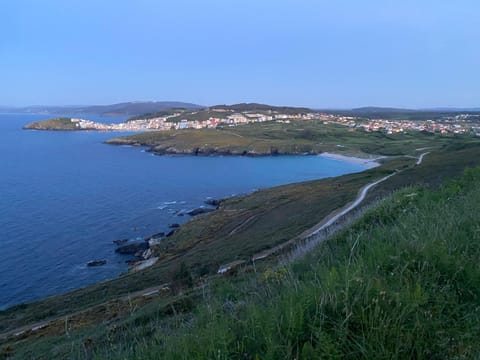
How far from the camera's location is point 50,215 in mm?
44969

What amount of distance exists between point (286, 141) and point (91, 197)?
75.4 meters

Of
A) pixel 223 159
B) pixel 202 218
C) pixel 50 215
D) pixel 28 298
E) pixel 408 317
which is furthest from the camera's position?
pixel 223 159

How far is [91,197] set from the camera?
5441 cm

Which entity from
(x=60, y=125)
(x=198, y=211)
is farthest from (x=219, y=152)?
(x=60, y=125)

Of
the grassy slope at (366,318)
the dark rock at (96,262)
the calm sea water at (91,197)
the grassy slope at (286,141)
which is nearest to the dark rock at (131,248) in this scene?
the calm sea water at (91,197)

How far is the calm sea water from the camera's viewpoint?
99.6 feet

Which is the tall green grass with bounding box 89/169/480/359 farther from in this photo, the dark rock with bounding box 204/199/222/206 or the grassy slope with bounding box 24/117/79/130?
the grassy slope with bounding box 24/117/79/130

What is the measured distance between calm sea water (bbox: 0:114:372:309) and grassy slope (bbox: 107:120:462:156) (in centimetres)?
962

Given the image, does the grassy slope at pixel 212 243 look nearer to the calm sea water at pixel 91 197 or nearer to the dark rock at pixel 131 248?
the dark rock at pixel 131 248

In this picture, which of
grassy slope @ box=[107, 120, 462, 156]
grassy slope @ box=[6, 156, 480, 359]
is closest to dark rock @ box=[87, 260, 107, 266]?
grassy slope @ box=[6, 156, 480, 359]

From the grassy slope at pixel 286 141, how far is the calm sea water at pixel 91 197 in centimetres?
962

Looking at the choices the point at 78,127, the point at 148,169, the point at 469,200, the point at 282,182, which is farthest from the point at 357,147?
the point at 78,127

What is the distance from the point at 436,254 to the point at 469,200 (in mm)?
3165

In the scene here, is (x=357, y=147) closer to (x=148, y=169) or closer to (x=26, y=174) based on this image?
(x=148, y=169)
